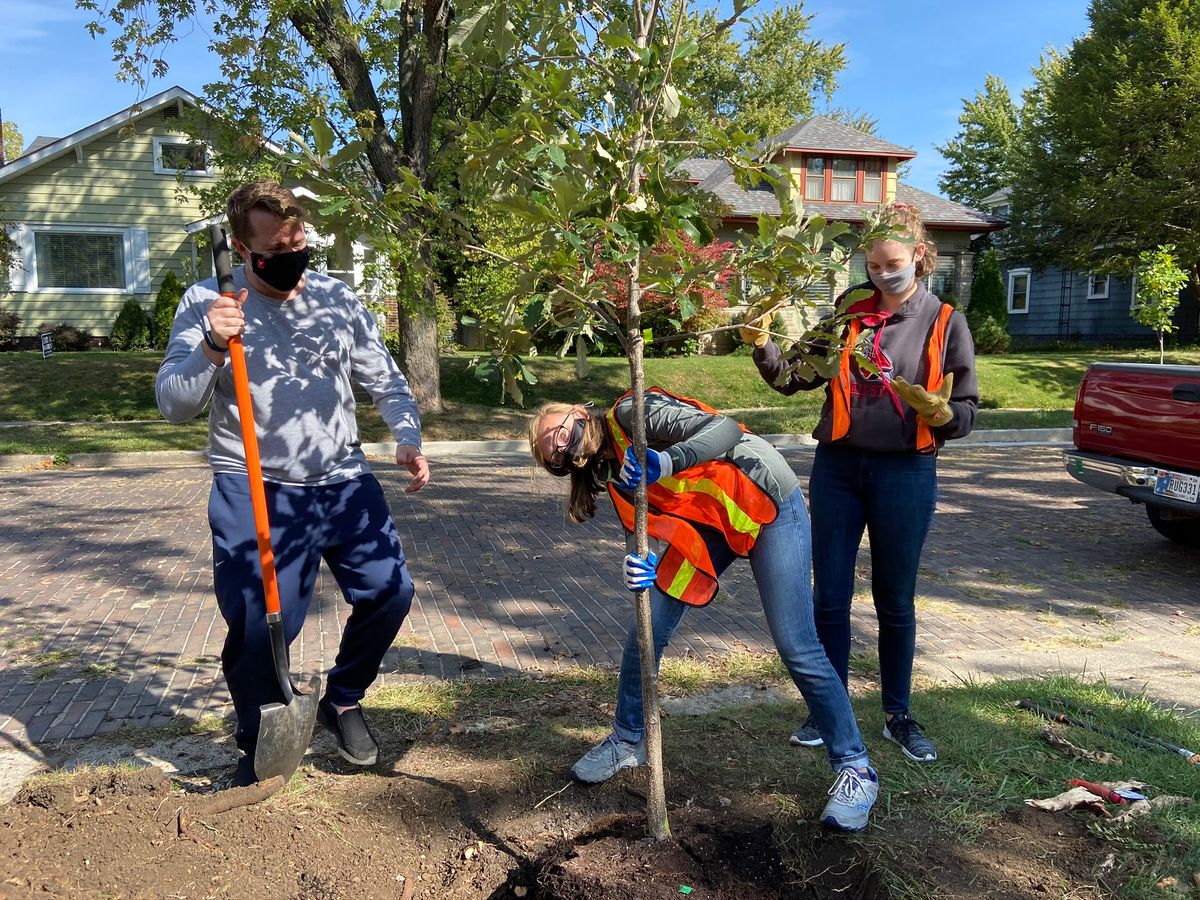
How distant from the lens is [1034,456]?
1320 centimetres

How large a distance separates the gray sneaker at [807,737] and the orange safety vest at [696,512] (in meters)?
0.96

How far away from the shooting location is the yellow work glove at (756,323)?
2576 millimetres

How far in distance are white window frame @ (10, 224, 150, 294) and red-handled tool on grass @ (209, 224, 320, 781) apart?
74.6ft

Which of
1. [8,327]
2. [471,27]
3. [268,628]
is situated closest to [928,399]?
[471,27]

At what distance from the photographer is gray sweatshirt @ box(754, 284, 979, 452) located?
3.18 m

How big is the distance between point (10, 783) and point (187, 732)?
63 cm

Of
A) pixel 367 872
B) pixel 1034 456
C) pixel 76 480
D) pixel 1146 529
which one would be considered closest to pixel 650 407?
pixel 367 872

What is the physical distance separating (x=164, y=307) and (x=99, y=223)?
3.31 metres

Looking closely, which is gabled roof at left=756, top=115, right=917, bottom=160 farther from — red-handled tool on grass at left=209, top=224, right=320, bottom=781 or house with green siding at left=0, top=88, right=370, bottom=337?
red-handled tool on grass at left=209, top=224, right=320, bottom=781

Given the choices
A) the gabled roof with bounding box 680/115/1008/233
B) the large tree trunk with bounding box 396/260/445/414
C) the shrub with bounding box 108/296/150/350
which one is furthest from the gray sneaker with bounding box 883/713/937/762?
the gabled roof with bounding box 680/115/1008/233

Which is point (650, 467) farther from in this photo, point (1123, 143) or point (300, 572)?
point (1123, 143)

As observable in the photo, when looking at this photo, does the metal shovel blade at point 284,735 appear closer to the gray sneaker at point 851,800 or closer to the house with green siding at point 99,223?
the gray sneaker at point 851,800

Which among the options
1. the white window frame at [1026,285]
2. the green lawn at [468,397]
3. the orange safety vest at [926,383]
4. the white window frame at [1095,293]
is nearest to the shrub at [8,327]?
the green lawn at [468,397]

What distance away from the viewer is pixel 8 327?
21578 millimetres
